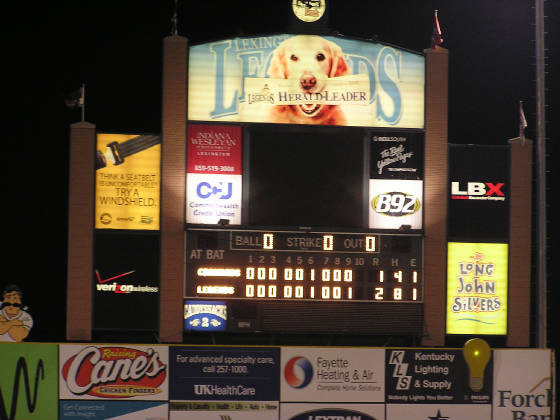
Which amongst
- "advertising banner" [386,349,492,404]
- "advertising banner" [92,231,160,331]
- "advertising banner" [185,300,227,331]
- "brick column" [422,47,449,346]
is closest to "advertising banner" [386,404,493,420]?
"advertising banner" [386,349,492,404]

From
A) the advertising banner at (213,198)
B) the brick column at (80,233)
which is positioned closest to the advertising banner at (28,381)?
the brick column at (80,233)

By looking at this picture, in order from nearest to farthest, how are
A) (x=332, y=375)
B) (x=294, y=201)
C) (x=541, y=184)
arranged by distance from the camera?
→ 1. (x=332, y=375)
2. (x=541, y=184)
3. (x=294, y=201)

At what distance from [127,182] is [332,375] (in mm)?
5319

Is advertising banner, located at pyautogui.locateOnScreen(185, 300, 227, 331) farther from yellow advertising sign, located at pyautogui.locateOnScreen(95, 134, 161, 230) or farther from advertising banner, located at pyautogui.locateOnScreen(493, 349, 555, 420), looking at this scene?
advertising banner, located at pyautogui.locateOnScreen(493, 349, 555, 420)

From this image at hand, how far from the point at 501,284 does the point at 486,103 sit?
23.3 feet

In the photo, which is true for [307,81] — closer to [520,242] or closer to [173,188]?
[173,188]

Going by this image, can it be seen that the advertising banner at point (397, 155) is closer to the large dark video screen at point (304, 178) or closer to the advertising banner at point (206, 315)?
the large dark video screen at point (304, 178)

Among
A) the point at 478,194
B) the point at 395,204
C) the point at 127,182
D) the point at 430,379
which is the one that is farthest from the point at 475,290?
the point at 127,182

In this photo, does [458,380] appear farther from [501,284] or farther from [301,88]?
[301,88]

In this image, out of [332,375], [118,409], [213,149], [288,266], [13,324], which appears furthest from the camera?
[213,149]

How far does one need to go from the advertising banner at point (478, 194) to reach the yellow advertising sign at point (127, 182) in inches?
227

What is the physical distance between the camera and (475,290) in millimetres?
15859

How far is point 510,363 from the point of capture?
13.8 meters

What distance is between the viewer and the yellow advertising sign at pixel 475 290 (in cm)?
1583
